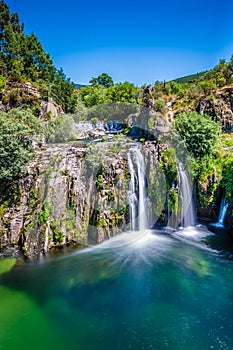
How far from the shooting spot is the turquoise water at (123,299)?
798 cm

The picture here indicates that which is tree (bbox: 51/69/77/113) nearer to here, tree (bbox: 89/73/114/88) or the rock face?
tree (bbox: 89/73/114/88)

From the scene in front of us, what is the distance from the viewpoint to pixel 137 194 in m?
16.9

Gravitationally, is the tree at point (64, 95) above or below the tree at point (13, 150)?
above

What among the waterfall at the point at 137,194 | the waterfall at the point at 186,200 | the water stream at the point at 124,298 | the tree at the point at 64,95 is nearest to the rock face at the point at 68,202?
the waterfall at the point at 137,194

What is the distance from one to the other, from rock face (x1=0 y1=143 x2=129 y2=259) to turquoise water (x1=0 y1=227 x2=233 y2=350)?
4.25ft

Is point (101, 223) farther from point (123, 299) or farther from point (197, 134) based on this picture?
point (197, 134)

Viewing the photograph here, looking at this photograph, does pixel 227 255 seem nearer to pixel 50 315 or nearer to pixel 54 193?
pixel 50 315

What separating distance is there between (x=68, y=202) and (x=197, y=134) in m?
12.1

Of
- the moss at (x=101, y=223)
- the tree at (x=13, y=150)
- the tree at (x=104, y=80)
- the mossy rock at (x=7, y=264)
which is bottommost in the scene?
the mossy rock at (x=7, y=264)

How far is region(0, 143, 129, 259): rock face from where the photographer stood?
45.6ft

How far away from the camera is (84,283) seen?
11.1 meters

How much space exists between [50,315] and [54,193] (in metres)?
7.21

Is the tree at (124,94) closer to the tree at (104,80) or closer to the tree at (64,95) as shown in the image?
the tree at (64,95)

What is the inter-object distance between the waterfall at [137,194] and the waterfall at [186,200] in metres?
3.37
